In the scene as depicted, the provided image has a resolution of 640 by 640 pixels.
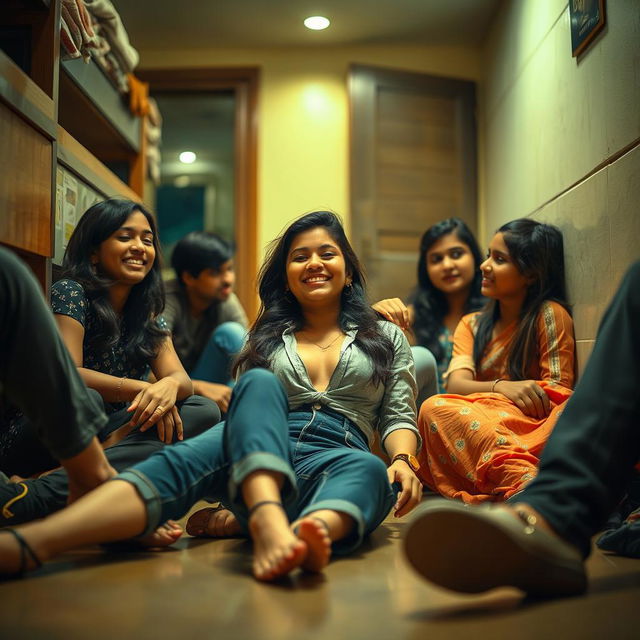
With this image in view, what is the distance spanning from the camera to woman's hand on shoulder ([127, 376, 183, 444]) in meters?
1.70

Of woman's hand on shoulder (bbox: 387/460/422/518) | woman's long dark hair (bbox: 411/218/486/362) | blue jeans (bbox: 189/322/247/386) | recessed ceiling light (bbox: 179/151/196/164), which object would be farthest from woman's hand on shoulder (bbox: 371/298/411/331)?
recessed ceiling light (bbox: 179/151/196/164)

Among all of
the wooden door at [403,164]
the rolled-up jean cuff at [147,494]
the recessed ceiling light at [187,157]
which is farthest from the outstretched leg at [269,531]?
the recessed ceiling light at [187,157]

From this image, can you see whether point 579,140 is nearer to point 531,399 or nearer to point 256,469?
point 531,399

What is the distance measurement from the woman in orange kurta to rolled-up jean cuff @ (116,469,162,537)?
2.94 ft

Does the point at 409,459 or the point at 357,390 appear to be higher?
the point at 357,390

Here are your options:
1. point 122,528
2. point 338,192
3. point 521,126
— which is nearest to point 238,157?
point 338,192

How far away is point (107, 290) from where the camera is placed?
77.3 inches

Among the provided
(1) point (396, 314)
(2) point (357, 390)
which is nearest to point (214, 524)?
(2) point (357, 390)

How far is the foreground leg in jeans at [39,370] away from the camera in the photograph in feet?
3.71

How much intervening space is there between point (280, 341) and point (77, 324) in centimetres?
53

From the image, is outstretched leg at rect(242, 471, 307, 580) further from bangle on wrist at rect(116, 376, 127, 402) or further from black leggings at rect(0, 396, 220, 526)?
bangle on wrist at rect(116, 376, 127, 402)

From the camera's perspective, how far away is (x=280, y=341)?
1732mm

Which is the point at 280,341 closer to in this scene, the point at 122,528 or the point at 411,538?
the point at 122,528

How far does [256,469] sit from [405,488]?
15.5 inches
